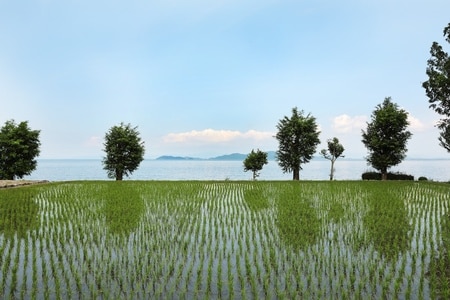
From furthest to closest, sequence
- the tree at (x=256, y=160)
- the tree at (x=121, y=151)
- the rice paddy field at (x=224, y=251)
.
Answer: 1. the tree at (x=256, y=160)
2. the tree at (x=121, y=151)
3. the rice paddy field at (x=224, y=251)

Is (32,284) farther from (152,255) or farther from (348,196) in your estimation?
(348,196)

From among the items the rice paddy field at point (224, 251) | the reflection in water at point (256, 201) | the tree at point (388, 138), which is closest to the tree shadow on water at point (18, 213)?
the rice paddy field at point (224, 251)

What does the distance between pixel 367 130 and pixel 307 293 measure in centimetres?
3876

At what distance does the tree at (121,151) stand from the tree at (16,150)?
30.2ft

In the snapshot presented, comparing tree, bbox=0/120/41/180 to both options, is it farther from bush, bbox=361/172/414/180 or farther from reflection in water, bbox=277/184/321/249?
bush, bbox=361/172/414/180

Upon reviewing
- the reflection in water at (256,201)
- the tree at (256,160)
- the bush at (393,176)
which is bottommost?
the reflection in water at (256,201)

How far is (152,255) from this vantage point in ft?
34.6

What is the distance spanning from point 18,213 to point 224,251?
12719mm

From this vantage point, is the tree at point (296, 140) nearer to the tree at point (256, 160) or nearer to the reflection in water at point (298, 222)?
the tree at point (256, 160)

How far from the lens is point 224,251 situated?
432 inches

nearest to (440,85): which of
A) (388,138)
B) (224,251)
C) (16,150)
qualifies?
(388,138)

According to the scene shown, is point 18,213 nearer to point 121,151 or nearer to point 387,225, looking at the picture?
point 387,225

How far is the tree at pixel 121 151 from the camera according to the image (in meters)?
45.8

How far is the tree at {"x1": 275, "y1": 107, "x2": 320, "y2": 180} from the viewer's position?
44.2 meters
